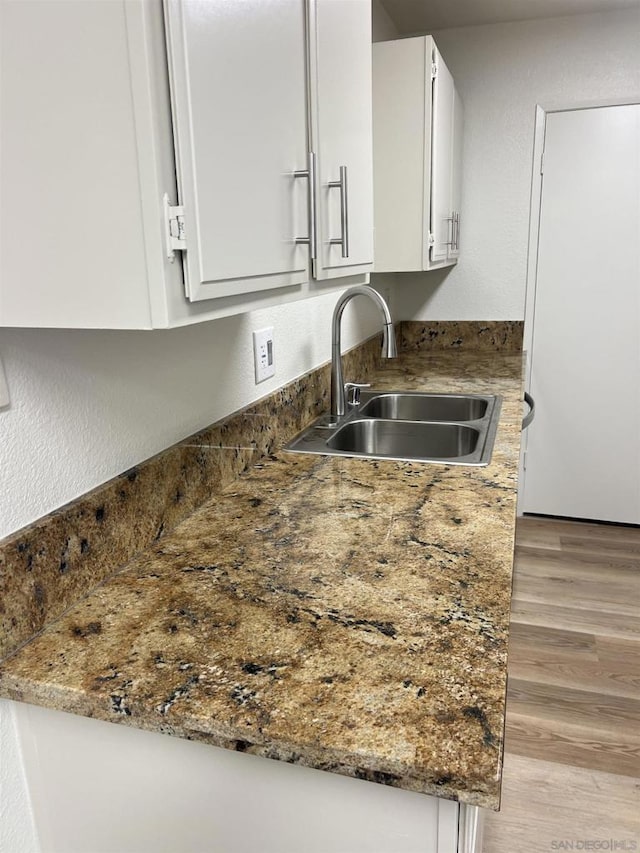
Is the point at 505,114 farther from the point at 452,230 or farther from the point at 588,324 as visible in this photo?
the point at 588,324

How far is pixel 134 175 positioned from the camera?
640 millimetres

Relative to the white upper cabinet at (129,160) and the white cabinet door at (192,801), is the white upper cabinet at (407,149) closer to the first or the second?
the white upper cabinet at (129,160)

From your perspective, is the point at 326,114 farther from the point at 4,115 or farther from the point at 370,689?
the point at 370,689

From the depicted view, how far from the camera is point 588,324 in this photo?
3.22 m

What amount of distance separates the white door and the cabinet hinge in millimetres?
2873

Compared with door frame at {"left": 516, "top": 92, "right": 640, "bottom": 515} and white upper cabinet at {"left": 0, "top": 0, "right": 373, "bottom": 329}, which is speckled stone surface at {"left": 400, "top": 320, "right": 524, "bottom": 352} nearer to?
door frame at {"left": 516, "top": 92, "right": 640, "bottom": 515}

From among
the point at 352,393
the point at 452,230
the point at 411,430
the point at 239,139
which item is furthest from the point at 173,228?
the point at 452,230

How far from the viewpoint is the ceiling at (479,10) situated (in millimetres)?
2621

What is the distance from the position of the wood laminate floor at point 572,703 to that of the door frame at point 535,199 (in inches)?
16.8

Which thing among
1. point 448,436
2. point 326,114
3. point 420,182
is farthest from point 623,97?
point 326,114

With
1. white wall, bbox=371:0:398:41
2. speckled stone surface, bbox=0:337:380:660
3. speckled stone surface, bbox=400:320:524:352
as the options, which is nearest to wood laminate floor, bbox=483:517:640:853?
speckled stone surface, bbox=400:320:524:352

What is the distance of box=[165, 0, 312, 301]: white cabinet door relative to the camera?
68 cm

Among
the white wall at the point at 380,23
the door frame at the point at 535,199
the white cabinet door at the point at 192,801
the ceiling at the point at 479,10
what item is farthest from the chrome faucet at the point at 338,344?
the ceiling at the point at 479,10

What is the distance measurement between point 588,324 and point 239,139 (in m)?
2.84
